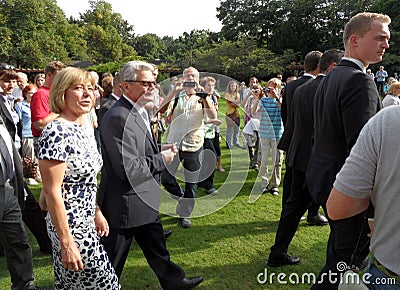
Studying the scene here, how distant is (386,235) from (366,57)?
1.42 meters

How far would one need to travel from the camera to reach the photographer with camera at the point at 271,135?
573cm

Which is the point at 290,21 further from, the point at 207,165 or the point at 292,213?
the point at 292,213

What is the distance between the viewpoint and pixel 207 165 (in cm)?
545

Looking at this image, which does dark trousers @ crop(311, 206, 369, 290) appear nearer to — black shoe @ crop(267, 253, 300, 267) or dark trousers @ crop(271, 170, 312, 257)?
dark trousers @ crop(271, 170, 312, 257)

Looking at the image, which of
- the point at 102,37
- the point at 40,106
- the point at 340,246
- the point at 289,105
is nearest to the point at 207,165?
the point at 289,105

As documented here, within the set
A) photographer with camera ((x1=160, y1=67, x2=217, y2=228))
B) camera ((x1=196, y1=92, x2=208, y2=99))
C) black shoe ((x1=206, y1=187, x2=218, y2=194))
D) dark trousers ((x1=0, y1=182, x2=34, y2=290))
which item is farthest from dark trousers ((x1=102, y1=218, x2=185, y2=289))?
black shoe ((x1=206, y1=187, x2=218, y2=194))

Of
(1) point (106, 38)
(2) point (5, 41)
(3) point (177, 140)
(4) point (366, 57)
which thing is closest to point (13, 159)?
(3) point (177, 140)

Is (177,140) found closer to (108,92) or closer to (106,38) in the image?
(108,92)

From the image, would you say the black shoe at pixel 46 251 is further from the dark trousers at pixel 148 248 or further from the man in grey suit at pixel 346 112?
the man in grey suit at pixel 346 112

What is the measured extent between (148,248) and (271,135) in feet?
11.7

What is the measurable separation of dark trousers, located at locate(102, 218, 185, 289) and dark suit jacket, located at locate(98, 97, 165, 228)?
0.37 feet

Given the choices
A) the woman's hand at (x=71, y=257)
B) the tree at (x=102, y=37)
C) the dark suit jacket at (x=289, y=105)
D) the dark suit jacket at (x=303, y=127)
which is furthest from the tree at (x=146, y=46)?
the woman's hand at (x=71, y=257)

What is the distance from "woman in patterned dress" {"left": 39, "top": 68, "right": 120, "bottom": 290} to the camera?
71.8 inches

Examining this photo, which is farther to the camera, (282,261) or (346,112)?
(282,261)
